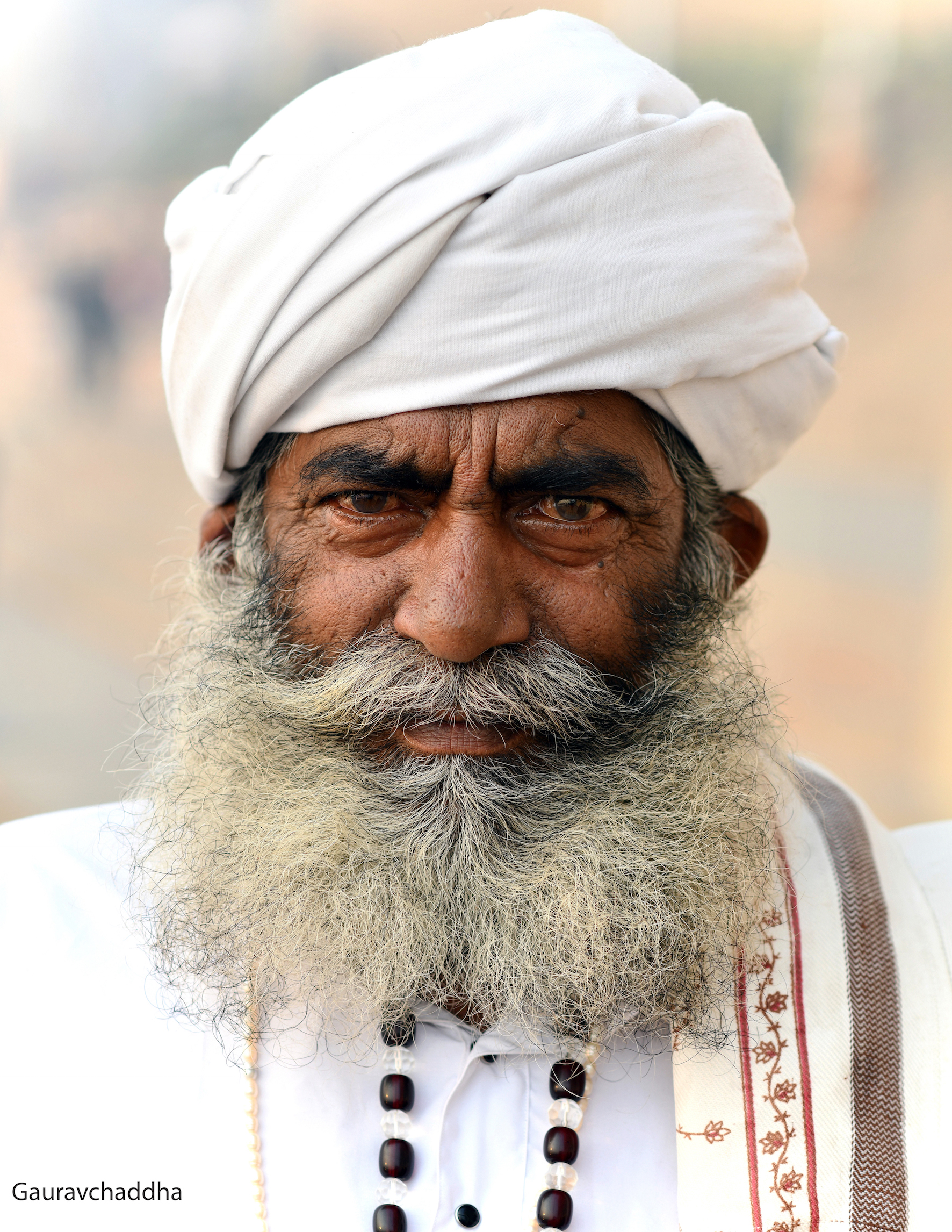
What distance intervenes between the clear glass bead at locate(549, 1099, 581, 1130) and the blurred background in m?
1.96

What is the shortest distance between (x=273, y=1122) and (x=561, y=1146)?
16.6 inches

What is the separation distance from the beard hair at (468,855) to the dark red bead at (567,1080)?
0.04m

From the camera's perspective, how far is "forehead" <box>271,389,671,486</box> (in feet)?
5.15

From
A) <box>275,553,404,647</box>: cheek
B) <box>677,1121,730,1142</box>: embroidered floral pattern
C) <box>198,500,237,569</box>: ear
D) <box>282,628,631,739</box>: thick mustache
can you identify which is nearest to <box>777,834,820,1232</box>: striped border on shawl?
<box>677,1121,730,1142</box>: embroidered floral pattern

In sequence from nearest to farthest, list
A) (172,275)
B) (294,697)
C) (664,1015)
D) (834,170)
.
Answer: (664,1015)
(294,697)
(172,275)
(834,170)

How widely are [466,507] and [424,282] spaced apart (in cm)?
34

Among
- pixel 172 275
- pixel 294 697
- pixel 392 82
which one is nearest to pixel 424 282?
pixel 392 82

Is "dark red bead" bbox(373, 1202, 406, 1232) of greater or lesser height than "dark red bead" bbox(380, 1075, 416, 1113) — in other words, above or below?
below

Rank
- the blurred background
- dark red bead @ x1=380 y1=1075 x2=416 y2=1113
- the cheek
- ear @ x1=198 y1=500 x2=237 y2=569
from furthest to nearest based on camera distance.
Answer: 1. the blurred background
2. ear @ x1=198 y1=500 x2=237 y2=569
3. the cheek
4. dark red bead @ x1=380 y1=1075 x2=416 y2=1113

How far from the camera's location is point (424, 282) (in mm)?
1546

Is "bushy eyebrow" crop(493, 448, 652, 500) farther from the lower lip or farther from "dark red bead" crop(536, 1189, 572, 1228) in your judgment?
"dark red bead" crop(536, 1189, 572, 1228)

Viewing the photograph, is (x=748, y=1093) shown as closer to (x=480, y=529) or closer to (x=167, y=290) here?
(x=480, y=529)

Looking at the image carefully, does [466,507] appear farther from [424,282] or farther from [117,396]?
[117,396]

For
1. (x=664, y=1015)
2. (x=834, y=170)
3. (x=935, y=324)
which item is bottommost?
(x=664, y=1015)
